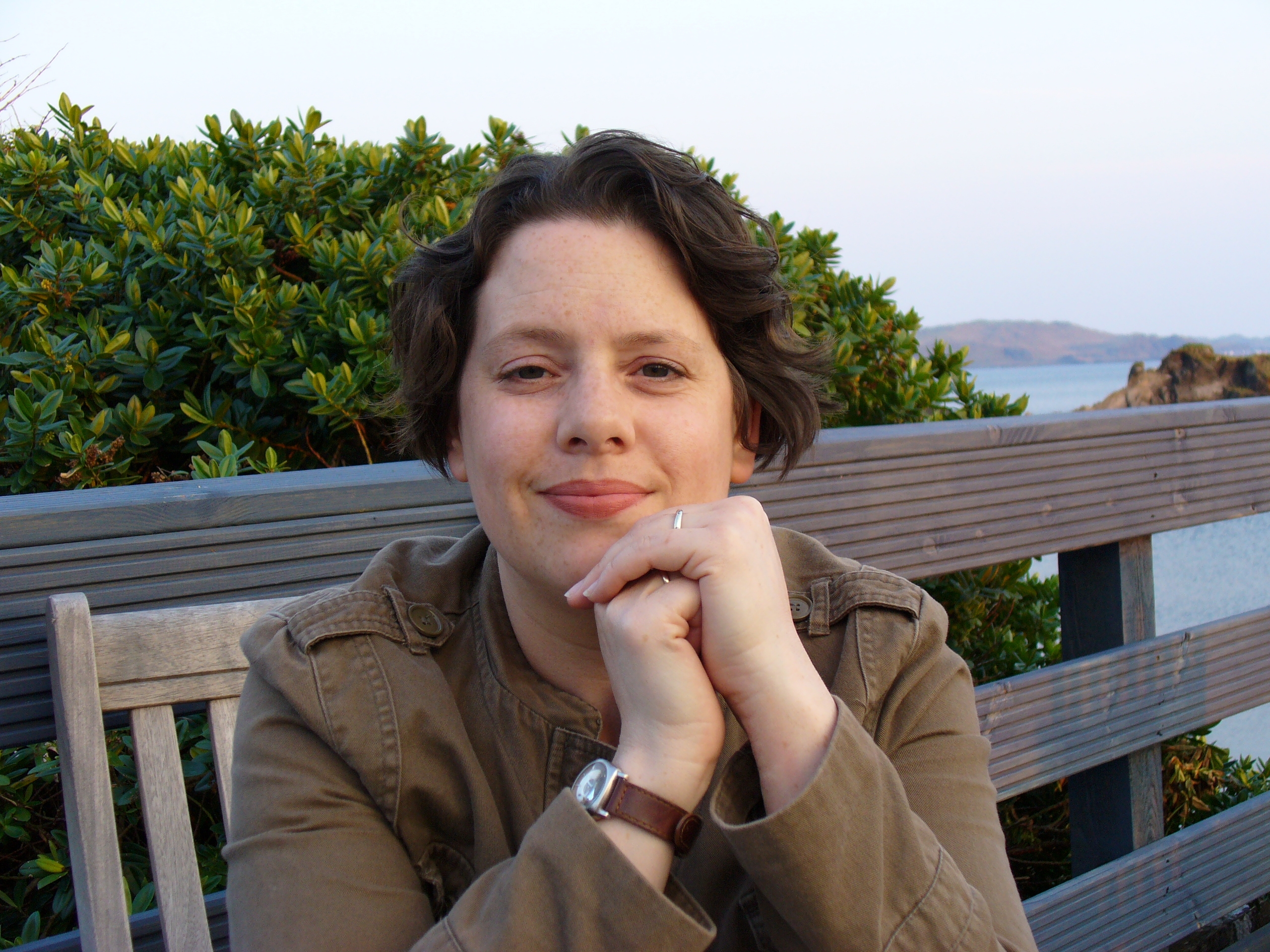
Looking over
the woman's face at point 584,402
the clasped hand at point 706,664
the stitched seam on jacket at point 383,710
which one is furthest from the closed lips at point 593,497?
the stitched seam on jacket at point 383,710

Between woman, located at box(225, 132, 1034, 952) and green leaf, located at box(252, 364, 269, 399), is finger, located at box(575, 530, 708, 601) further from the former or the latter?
green leaf, located at box(252, 364, 269, 399)

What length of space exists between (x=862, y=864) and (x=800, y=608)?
43cm

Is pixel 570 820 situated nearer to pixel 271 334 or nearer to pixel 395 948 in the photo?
pixel 395 948

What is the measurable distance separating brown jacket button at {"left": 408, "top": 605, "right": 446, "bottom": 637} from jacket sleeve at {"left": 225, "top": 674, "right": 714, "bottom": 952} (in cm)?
22

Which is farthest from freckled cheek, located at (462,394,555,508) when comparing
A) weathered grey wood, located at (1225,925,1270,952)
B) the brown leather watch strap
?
weathered grey wood, located at (1225,925,1270,952)

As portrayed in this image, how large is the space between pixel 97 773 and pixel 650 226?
1087 millimetres

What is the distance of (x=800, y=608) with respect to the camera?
59.6 inches

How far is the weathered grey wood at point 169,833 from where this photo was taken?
1.43 metres

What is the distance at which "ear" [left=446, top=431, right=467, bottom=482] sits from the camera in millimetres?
1702

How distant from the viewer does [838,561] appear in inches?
62.4

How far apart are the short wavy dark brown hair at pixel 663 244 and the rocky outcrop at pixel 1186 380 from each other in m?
4.96

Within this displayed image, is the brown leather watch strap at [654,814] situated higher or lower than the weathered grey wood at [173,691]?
lower

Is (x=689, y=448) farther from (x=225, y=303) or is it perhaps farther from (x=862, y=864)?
(x=225, y=303)

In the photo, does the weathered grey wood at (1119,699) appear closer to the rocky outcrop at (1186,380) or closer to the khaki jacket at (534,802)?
the khaki jacket at (534,802)
